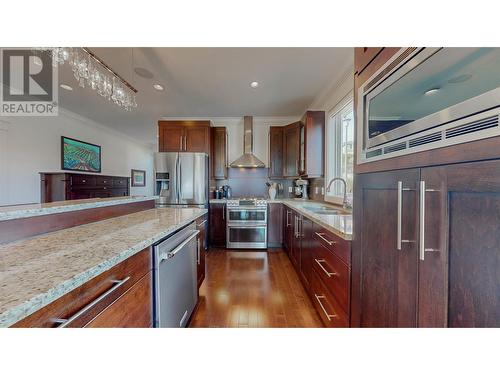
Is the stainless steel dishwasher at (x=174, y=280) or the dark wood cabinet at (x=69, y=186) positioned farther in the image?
the dark wood cabinet at (x=69, y=186)

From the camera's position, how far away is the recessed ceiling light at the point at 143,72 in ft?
8.40

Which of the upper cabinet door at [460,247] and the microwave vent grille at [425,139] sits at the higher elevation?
the microwave vent grille at [425,139]

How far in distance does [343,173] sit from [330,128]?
0.78 m

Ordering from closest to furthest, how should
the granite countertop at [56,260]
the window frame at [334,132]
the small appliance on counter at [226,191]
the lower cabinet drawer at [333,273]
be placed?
1. the granite countertop at [56,260]
2. the lower cabinet drawer at [333,273]
3. the window frame at [334,132]
4. the small appliance on counter at [226,191]

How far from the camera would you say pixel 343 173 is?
2693mm

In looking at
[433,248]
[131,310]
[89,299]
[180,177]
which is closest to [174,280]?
[131,310]

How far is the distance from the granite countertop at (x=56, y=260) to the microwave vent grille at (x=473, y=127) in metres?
1.23

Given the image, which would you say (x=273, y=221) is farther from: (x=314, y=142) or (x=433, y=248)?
(x=433, y=248)

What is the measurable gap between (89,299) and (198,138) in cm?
343

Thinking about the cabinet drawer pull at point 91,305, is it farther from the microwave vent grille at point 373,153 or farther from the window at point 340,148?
the window at point 340,148

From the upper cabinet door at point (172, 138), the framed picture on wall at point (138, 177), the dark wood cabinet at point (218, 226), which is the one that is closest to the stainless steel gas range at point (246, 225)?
the dark wood cabinet at point (218, 226)
